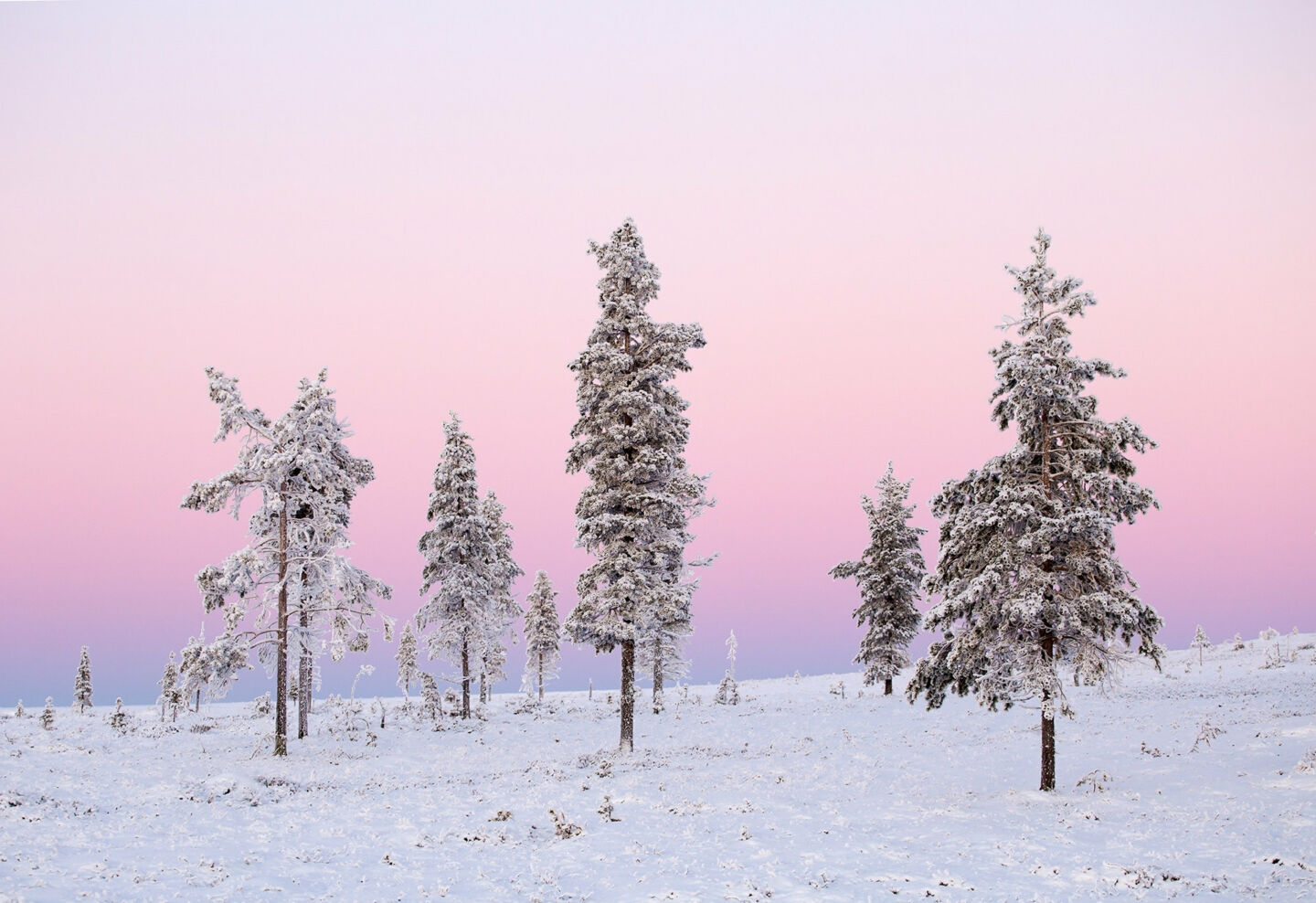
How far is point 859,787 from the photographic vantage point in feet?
69.5

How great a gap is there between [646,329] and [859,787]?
17194mm

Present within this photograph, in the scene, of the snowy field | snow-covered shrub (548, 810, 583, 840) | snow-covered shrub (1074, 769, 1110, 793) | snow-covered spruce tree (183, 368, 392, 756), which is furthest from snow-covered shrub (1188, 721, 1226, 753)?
snow-covered spruce tree (183, 368, 392, 756)

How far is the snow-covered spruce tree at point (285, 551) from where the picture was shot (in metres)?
27.6

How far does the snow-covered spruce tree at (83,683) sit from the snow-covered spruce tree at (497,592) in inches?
1664

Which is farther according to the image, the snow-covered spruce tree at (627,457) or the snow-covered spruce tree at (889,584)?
the snow-covered spruce tree at (889,584)

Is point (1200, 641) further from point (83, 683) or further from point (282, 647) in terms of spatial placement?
point (83, 683)

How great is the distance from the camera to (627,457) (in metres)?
28.5

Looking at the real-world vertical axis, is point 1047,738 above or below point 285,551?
below

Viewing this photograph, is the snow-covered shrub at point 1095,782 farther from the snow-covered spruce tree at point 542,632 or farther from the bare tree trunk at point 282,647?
the snow-covered spruce tree at point 542,632

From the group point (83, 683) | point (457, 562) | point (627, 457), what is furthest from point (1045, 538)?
point (83, 683)

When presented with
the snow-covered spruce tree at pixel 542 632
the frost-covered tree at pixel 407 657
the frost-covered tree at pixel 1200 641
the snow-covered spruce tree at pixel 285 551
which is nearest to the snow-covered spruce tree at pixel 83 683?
the frost-covered tree at pixel 407 657

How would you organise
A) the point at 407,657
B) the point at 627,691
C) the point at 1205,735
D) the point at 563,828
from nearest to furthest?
the point at 563,828 < the point at 1205,735 < the point at 627,691 < the point at 407,657

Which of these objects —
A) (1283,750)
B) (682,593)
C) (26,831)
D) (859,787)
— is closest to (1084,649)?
(859,787)

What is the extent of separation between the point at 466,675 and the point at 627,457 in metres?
18.4
